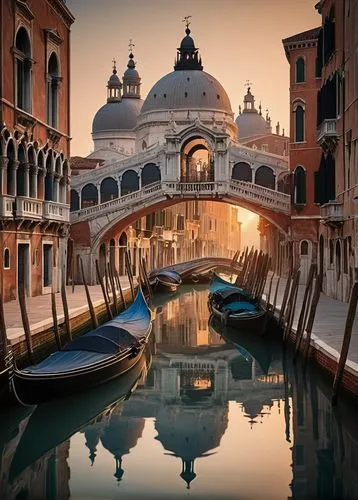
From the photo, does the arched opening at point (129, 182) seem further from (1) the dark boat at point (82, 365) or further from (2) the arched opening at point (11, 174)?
(1) the dark boat at point (82, 365)

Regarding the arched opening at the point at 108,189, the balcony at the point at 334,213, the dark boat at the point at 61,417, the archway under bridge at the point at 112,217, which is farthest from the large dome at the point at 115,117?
Result: the dark boat at the point at 61,417

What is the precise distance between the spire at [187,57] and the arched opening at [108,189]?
16.9 m

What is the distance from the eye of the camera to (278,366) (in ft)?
35.4

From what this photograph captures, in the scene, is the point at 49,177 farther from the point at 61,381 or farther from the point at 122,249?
the point at 122,249

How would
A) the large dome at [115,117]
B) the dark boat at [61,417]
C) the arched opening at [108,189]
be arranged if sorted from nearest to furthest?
the dark boat at [61,417]
the arched opening at [108,189]
the large dome at [115,117]

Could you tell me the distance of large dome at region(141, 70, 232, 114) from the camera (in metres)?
36.7

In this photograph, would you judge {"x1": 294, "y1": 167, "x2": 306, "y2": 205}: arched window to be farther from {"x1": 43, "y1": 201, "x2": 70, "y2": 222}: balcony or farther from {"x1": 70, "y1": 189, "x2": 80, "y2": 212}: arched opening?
{"x1": 70, "y1": 189, "x2": 80, "y2": 212}: arched opening

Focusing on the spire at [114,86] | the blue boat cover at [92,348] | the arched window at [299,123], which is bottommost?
the blue boat cover at [92,348]

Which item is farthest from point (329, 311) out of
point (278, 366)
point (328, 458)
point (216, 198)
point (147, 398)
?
point (216, 198)

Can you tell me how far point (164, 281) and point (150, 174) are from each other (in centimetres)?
318

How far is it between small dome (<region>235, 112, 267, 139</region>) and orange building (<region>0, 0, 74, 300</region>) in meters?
31.5

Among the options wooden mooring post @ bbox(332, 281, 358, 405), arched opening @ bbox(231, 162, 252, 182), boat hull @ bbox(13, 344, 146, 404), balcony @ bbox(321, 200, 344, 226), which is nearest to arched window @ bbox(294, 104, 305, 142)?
arched opening @ bbox(231, 162, 252, 182)

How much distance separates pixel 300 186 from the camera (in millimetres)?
19641

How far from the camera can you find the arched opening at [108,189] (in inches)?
957
